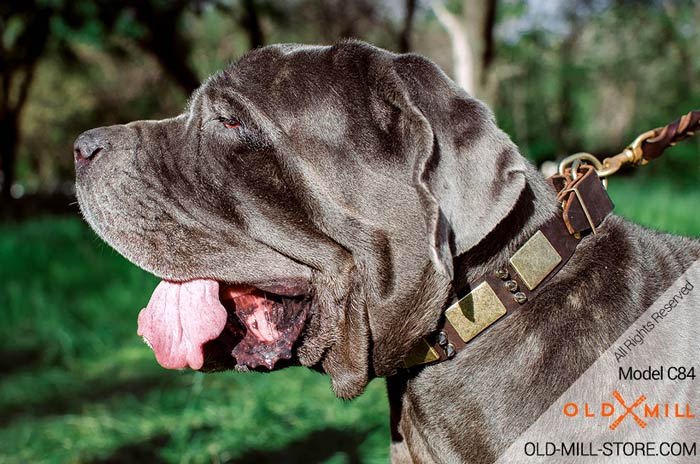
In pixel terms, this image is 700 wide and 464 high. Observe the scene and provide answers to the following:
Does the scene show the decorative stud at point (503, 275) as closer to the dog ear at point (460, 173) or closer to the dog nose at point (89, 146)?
the dog ear at point (460, 173)

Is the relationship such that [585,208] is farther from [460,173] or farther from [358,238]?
[358,238]

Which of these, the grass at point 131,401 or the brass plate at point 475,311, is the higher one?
the brass plate at point 475,311

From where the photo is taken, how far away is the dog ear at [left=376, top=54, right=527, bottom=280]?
209 cm

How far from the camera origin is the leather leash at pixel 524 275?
7.22 ft

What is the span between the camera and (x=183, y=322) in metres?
2.48

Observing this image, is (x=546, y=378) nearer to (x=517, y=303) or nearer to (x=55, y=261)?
(x=517, y=303)

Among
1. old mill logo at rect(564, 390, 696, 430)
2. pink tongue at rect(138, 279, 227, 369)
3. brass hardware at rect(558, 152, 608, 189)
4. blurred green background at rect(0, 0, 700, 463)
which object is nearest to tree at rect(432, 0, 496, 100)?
blurred green background at rect(0, 0, 700, 463)

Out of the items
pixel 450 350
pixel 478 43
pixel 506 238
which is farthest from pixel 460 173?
pixel 478 43

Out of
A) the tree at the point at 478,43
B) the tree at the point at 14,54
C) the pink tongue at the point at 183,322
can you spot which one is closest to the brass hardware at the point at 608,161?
the pink tongue at the point at 183,322

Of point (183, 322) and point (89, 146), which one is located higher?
point (89, 146)

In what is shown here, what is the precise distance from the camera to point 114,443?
401cm

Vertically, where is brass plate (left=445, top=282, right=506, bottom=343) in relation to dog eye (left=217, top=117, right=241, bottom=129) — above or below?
below

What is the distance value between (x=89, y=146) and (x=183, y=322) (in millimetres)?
742

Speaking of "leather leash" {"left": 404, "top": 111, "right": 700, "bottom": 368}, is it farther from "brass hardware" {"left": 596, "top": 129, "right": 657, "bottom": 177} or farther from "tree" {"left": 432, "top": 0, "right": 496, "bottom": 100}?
"tree" {"left": 432, "top": 0, "right": 496, "bottom": 100}
